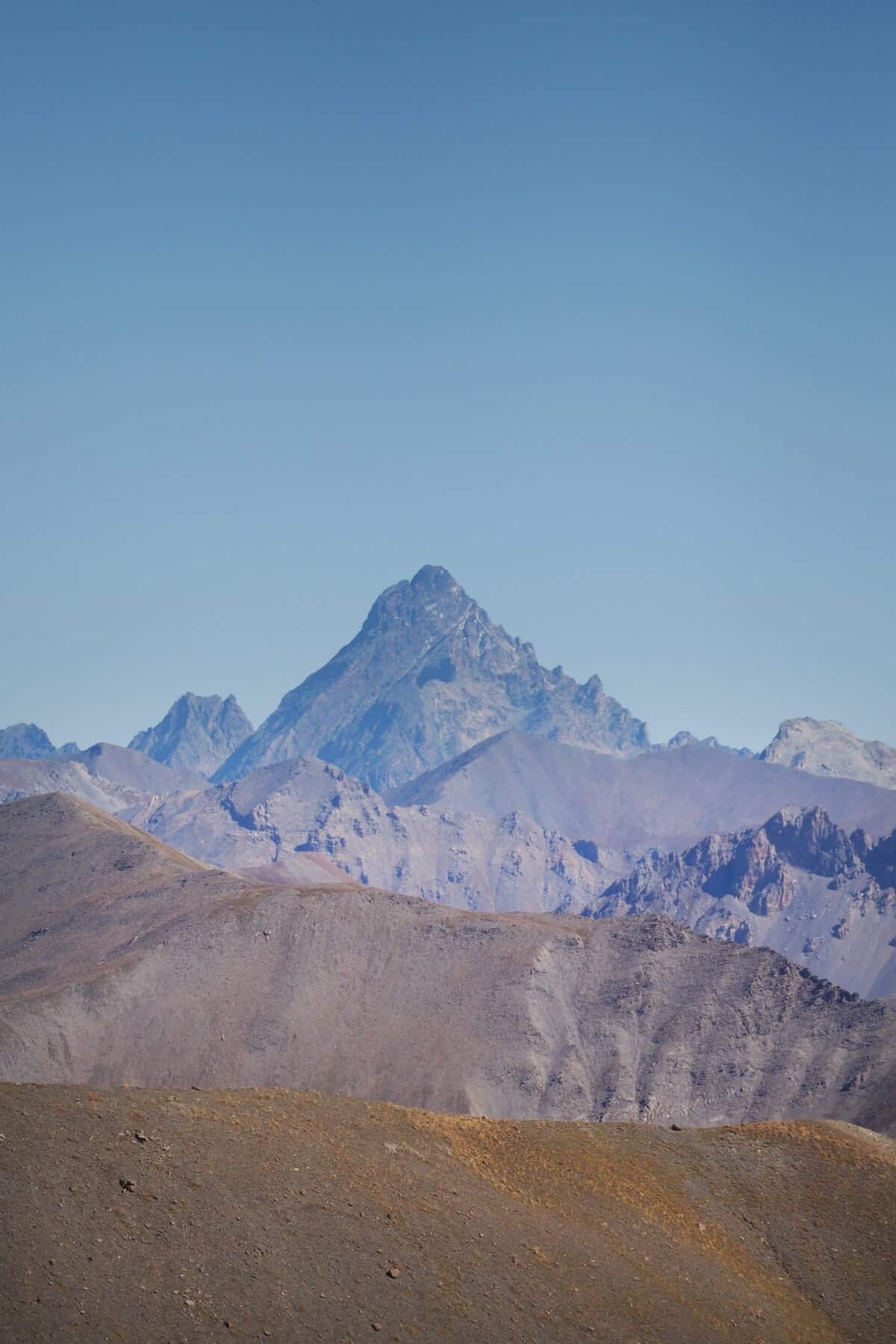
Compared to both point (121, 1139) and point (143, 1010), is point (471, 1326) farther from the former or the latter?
point (143, 1010)

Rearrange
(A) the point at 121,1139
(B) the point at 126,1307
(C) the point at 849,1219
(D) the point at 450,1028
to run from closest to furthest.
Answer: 1. (B) the point at 126,1307
2. (A) the point at 121,1139
3. (C) the point at 849,1219
4. (D) the point at 450,1028

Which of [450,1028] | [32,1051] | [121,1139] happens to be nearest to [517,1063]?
[450,1028]

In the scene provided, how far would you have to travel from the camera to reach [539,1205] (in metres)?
60.0

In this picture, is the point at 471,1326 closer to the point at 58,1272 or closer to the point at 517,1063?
the point at 58,1272

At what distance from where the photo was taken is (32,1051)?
186m

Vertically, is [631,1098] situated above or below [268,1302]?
below

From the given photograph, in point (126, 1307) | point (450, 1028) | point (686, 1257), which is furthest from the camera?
point (450, 1028)

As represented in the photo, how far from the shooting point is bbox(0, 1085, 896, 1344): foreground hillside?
46906 mm

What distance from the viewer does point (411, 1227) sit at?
5453 centimetres

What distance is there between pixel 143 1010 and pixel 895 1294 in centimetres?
15141

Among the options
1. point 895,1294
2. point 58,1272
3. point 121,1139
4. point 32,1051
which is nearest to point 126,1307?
point 58,1272

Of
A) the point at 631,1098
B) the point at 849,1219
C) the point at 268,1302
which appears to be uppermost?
the point at 849,1219

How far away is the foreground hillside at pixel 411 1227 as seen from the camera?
46.9 meters

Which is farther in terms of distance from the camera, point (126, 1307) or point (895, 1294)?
Result: point (895, 1294)
